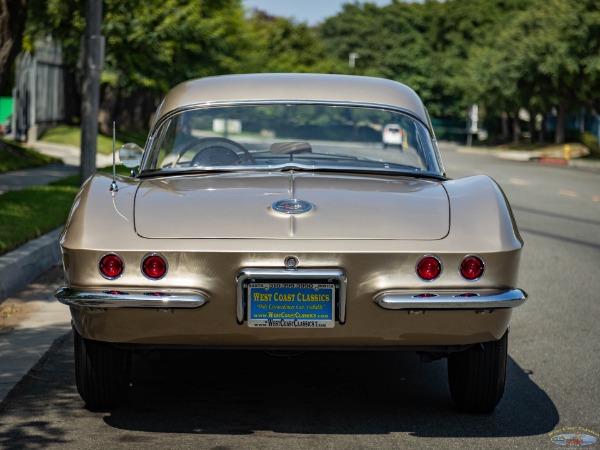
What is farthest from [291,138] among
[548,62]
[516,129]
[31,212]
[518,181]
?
[516,129]

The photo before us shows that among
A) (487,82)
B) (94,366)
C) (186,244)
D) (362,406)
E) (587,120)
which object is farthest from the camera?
(587,120)

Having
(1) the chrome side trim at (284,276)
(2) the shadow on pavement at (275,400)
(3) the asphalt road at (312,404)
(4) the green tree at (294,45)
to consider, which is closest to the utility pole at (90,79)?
(3) the asphalt road at (312,404)

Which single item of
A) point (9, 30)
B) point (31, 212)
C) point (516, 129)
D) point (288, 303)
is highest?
point (9, 30)

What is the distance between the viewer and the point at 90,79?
15.5 metres

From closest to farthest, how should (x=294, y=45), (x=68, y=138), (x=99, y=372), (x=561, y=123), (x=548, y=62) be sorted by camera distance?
(x=99, y=372) < (x=68, y=138) < (x=548, y=62) < (x=561, y=123) < (x=294, y=45)

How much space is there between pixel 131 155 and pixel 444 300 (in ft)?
6.76

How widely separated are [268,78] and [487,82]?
6248cm

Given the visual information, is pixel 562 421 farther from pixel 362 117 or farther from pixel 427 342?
pixel 362 117

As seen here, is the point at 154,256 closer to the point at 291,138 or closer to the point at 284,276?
the point at 284,276

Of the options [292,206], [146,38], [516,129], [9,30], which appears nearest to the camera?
[292,206]

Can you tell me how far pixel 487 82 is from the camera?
6788 centimetres

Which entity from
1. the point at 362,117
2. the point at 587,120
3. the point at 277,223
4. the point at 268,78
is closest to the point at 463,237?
the point at 277,223

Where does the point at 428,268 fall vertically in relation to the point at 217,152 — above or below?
below

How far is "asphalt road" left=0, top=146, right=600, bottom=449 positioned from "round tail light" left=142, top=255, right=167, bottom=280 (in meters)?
0.72
